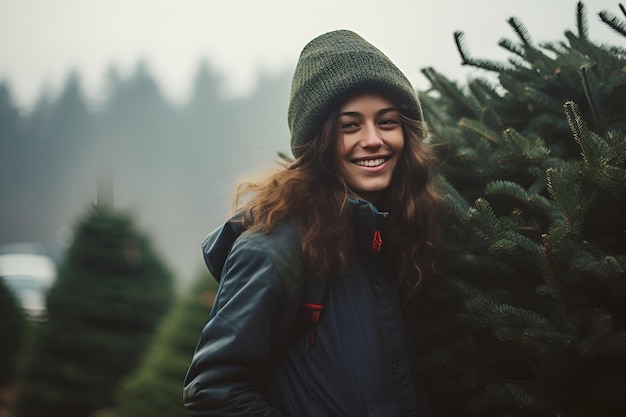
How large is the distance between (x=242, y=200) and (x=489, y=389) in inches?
45.4

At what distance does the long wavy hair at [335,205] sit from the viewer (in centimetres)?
188

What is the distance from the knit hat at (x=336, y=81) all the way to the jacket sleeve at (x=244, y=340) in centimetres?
62

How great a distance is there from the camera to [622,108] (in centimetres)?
203

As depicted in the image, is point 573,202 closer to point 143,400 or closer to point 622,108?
point 622,108

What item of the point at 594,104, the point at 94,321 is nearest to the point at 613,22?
the point at 594,104

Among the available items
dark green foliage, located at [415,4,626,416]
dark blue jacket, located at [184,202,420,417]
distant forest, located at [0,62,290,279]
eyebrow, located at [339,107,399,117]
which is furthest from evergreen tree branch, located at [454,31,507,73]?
distant forest, located at [0,62,290,279]

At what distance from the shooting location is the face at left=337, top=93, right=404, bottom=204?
2.08 meters

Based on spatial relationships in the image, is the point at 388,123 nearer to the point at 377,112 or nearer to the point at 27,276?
the point at 377,112

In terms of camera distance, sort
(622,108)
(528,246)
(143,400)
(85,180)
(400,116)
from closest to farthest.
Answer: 1. (528,246)
2. (622,108)
3. (400,116)
4. (143,400)
5. (85,180)

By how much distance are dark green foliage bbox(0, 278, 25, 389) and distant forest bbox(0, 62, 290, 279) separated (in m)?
46.2

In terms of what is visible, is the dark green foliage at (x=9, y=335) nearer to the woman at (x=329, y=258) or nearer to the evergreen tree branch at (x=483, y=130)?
the woman at (x=329, y=258)

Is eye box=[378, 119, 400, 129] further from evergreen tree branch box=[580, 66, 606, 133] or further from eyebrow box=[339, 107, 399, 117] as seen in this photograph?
evergreen tree branch box=[580, 66, 606, 133]

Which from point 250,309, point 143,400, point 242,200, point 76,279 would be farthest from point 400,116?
point 76,279

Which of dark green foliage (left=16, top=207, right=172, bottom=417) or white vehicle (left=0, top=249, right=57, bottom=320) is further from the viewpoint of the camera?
white vehicle (left=0, top=249, right=57, bottom=320)
